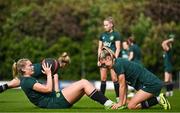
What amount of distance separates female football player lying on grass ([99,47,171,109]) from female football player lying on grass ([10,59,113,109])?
1.67 ft

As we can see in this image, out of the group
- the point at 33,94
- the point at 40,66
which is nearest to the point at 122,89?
the point at 33,94

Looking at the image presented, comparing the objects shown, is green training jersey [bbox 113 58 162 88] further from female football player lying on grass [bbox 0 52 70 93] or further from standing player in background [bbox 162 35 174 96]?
standing player in background [bbox 162 35 174 96]

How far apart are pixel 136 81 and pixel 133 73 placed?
0.84 ft

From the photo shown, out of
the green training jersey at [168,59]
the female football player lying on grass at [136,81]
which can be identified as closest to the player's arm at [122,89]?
the female football player lying on grass at [136,81]

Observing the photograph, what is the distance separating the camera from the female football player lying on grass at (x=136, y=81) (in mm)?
14713

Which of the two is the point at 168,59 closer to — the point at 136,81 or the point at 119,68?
the point at 136,81

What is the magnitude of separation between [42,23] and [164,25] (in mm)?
12413

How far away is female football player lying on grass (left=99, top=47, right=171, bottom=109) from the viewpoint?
14.7 meters

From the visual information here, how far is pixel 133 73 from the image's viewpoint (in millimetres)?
14945

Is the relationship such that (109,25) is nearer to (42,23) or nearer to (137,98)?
(137,98)

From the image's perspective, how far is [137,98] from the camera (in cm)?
1523

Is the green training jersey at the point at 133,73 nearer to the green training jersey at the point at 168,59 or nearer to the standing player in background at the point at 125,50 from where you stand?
the standing player in background at the point at 125,50

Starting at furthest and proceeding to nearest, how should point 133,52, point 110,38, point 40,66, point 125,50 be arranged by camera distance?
point 125,50, point 133,52, point 110,38, point 40,66

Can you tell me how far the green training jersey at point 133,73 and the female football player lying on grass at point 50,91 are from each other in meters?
0.63
